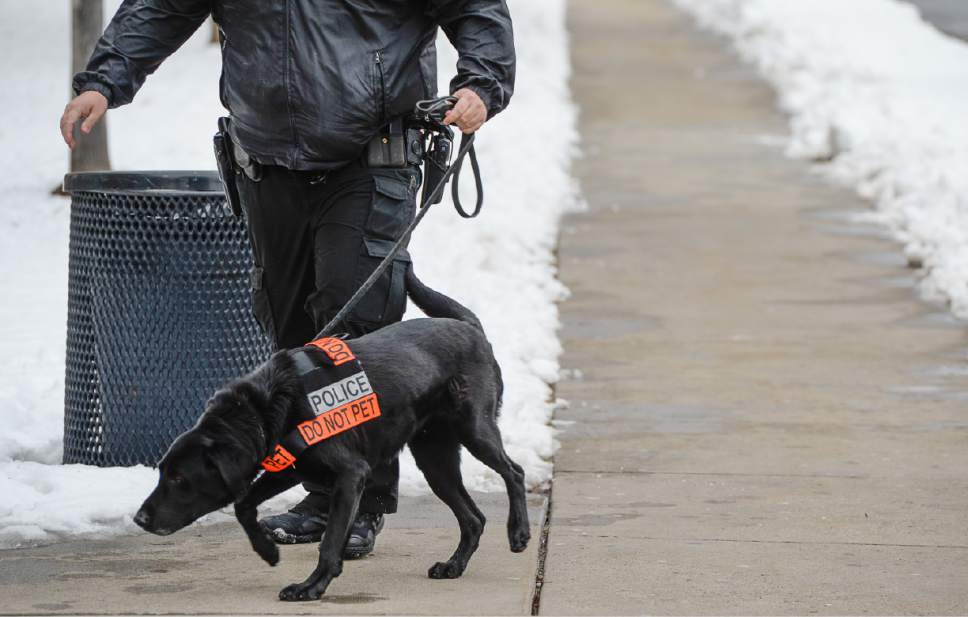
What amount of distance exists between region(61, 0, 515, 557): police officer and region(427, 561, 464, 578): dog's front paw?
285 millimetres

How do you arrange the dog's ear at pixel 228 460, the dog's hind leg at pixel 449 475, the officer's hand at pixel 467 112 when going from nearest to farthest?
the dog's ear at pixel 228 460
the officer's hand at pixel 467 112
the dog's hind leg at pixel 449 475

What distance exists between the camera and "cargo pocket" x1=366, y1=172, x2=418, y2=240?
425 centimetres

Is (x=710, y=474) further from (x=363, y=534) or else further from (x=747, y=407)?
(x=363, y=534)

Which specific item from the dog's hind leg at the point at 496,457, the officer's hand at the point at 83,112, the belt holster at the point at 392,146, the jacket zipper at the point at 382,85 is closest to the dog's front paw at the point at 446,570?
the dog's hind leg at the point at 496,457

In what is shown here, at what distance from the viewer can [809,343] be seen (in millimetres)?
7559

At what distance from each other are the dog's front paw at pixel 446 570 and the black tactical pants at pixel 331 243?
0.37 metres

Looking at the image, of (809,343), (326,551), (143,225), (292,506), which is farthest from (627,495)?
(809,343)

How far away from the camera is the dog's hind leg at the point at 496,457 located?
412 cm

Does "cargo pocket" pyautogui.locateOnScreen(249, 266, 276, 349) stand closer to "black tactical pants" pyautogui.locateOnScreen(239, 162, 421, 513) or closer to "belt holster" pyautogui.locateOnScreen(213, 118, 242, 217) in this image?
"black tactical pants" pyautogui.locateOnScreen(239, 162, 421, 513)

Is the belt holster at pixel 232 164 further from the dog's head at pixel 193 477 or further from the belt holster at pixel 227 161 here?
the dog's head at pixel 193 477

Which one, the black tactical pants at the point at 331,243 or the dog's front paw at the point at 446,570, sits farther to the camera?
the black tactical pants at the point at 331,243

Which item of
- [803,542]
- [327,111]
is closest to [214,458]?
[327,111]

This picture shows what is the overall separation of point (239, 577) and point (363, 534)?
41 centimetres

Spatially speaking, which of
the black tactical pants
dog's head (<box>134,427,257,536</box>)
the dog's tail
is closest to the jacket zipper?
the black tactical pants
